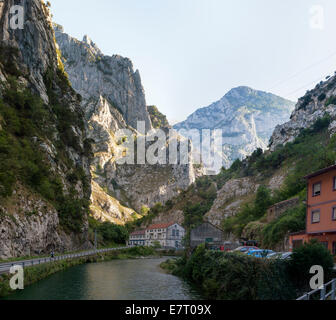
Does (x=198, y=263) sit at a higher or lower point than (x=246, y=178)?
lower

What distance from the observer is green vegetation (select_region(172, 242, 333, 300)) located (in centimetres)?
2011

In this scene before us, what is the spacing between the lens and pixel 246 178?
89.5 metres

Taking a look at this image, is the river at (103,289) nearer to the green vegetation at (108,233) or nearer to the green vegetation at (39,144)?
the green vegetation at (39,144)

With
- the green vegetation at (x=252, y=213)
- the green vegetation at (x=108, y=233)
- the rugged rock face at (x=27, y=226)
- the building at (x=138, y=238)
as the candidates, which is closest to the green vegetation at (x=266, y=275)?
the rugged rock face at (x=27, y=226)

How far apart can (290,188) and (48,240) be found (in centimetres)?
4628

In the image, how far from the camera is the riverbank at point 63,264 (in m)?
25.2

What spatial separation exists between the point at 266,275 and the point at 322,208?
11.8 m

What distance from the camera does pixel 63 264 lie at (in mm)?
45219

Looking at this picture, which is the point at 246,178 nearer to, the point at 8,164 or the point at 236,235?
the point at 236,235

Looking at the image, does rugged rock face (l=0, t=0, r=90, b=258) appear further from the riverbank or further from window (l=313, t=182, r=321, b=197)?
window (l=313, t=182, r=321, b=197)

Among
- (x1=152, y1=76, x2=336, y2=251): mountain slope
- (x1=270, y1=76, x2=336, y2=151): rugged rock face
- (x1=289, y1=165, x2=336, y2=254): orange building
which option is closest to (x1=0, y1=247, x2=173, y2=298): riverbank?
(x1=152, y1=76, x2=336, y2=251): mountain slope

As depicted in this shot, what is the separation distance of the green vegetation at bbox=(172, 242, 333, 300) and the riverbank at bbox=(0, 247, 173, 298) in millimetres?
17330

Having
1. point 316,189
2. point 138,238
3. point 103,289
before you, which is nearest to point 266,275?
point 316,189
